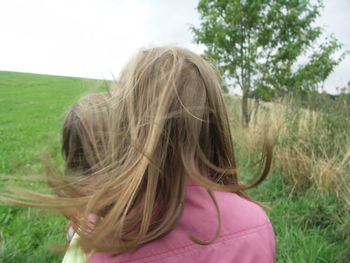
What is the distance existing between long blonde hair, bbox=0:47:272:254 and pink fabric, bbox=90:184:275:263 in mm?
28

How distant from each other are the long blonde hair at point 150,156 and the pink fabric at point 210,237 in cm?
3

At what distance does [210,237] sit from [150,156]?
0.91ft

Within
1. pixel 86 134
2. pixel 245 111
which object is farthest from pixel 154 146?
pixel 245 111

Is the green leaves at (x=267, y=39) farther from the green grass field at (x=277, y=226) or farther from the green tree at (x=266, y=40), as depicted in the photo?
the green grass field at (x=277, y=226)

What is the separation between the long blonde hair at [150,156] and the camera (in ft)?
2.70

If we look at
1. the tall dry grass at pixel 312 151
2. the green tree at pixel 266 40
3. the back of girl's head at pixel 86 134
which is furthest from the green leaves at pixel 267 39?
the back of girl's head at pixel 86 134

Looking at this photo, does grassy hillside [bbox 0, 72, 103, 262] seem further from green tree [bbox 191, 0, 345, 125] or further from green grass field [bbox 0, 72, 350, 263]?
green tree [bbox 191, 0, 345, 125]

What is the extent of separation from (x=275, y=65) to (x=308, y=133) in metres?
3.46

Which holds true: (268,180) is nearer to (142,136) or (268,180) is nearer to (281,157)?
(281,157)

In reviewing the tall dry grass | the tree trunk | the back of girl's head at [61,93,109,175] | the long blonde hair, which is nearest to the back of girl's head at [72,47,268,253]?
the long blonde hair

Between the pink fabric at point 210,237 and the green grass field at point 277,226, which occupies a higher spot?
the pink fabric at point 210,237

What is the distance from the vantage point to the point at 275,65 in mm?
6539

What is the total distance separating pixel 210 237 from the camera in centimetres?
84

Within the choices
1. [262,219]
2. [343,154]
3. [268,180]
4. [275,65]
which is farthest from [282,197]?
[275,65]
